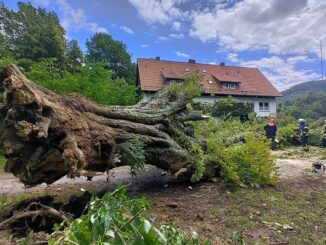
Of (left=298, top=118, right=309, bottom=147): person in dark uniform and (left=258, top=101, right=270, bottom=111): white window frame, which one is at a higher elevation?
(left=258, top=101, right=270, bottom=111): white window frame

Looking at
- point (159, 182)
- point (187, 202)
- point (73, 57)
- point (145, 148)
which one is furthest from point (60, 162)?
point (73, 57)

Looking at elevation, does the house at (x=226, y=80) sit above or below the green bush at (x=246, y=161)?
above

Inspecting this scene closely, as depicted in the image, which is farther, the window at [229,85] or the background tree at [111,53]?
the background tree at [111,53]

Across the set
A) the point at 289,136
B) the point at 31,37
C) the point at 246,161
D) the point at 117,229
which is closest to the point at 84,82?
the point at 246,161

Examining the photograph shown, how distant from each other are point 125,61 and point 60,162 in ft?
132

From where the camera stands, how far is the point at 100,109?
4371 mm

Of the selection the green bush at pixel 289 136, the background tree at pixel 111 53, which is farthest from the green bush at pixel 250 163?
the background tree at pixel 111 53

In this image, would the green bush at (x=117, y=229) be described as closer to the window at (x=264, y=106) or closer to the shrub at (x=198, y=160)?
the shrub at (x=198, y=160)

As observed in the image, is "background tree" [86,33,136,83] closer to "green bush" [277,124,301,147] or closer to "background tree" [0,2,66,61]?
"background tree" [0,2,66,61]

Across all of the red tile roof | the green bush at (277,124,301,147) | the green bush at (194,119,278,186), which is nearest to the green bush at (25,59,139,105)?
the green bush at (194,119,278,186)

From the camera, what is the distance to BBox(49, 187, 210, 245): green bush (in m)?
0.88

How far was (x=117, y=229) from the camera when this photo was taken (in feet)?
3.12

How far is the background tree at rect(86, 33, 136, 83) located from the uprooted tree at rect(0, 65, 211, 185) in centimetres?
3665

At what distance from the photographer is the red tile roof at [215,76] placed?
92.5 feet
